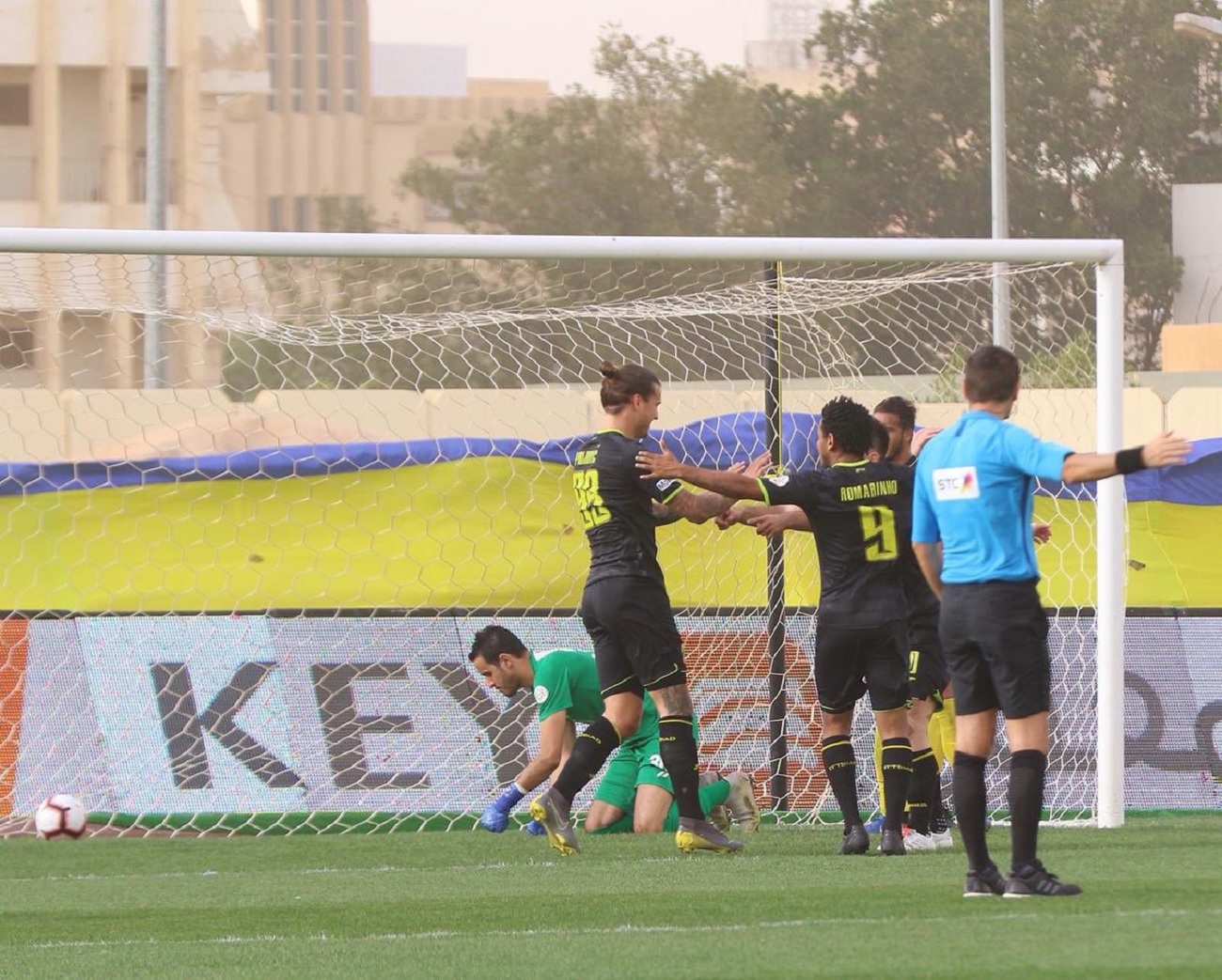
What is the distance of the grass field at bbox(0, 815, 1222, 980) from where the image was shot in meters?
5.47

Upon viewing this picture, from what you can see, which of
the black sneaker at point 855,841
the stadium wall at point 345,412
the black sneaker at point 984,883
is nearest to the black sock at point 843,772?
the black sneaker at point 855,841

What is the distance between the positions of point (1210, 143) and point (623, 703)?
1739 inches

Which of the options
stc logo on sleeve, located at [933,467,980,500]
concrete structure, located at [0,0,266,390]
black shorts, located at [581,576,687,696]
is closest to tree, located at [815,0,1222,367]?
concrete structure, located at [0,0,266,390]

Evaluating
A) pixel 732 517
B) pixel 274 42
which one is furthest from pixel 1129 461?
pixel 274 42

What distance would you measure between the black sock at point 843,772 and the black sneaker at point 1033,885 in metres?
1.89

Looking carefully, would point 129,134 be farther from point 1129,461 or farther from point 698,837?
point 1129,461

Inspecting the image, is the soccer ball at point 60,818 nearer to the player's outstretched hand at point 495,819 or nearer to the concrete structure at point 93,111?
the player's outstretched hand at point 495,819

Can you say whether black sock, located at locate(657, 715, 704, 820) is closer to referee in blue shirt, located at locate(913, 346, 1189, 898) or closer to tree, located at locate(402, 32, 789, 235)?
referee in blue shirt, located at locate(913, 346, 1189, 898)

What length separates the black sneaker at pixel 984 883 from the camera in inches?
255

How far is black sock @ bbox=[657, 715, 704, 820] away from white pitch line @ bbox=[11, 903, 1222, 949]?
1968 mm

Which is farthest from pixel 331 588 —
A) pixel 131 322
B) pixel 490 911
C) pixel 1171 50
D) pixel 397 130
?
pixel 397 130

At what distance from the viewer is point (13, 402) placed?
17422 millimetres

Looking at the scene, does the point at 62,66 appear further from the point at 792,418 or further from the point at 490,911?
the point at 490,911

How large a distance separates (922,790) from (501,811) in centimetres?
227
